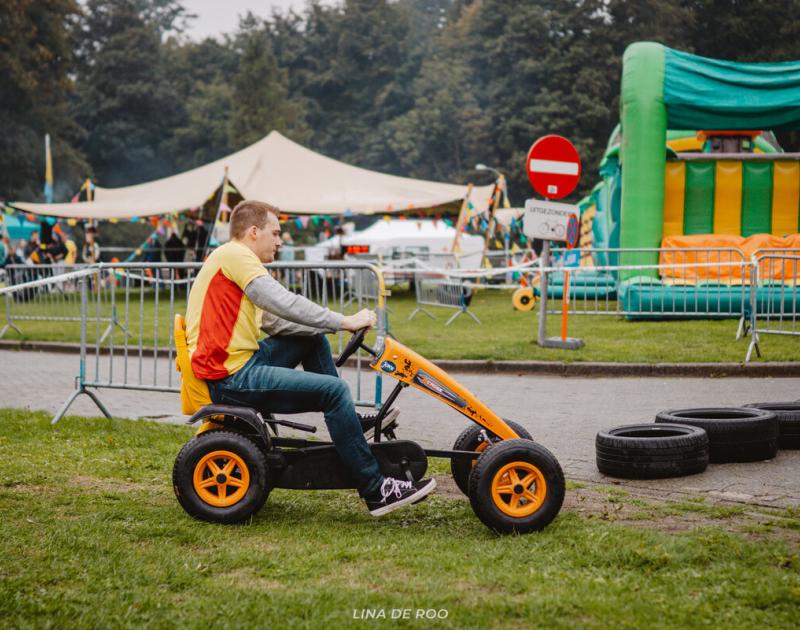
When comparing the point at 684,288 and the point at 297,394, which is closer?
the point at 297,394

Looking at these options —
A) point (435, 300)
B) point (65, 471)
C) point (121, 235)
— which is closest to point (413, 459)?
point (65, 471)

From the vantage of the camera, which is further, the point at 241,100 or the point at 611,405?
the point at 241,100

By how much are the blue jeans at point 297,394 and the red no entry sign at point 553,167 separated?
7.63 metres

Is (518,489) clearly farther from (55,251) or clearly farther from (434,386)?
(55,251)

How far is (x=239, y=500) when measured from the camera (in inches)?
199

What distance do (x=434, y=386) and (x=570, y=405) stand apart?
4.20 m

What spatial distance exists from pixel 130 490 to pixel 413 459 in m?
1.76

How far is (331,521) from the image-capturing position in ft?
16.8

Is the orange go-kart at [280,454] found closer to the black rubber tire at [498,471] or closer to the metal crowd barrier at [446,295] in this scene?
the black rubber tire at [498,471]

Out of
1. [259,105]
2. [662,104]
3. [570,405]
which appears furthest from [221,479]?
[259,105]

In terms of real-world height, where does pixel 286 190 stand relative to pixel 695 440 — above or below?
above

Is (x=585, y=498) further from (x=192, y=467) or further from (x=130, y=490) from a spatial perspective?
(x=130, y=490)

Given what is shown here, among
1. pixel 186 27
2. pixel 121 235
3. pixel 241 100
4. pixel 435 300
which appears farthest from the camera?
pixel 186 27

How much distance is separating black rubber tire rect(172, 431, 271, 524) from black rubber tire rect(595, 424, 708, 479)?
2.20m
